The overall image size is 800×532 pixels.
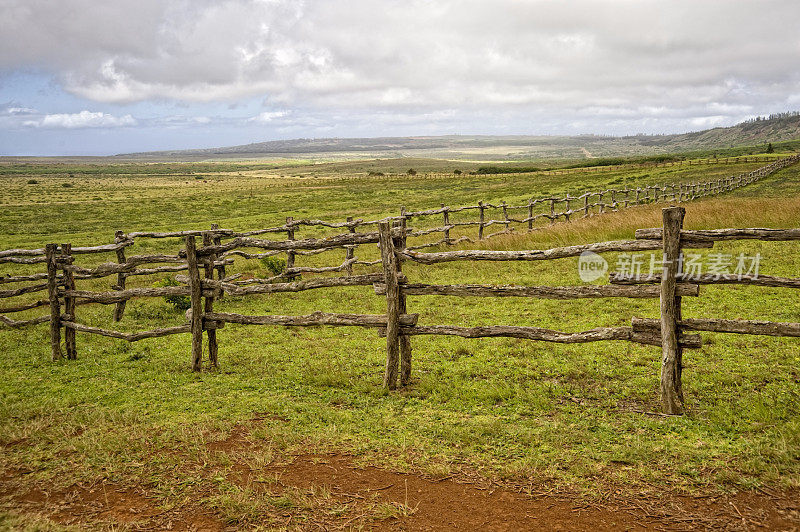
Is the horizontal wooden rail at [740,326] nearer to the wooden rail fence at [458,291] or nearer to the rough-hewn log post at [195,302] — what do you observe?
the wooden rail fence at [458,291]

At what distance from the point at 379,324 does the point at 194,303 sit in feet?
9.07

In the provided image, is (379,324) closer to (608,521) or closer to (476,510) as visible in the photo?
(476,510)

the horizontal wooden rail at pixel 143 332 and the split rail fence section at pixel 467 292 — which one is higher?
the split rail fence section at pixel 467 292

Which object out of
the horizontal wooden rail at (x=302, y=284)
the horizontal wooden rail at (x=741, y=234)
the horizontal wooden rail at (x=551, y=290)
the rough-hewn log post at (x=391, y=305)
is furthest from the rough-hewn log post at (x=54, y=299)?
the horizontal wooden rail at (x=741, y=234)

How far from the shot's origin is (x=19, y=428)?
5453mm

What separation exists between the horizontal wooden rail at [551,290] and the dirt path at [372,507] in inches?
85.0

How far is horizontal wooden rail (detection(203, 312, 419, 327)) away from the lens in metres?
6.29

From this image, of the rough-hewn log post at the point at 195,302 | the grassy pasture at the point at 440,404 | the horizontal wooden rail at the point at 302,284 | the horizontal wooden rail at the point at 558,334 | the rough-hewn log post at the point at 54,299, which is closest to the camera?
the grassy pasture at the point at 440,404

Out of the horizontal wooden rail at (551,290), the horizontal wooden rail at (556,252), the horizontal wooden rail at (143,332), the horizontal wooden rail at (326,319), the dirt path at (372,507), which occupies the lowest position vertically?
the dirt path at (372,507)

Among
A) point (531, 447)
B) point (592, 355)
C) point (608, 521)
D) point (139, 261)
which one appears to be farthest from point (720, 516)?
point (139, 261)

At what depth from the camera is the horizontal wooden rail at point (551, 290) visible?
542 centimetres

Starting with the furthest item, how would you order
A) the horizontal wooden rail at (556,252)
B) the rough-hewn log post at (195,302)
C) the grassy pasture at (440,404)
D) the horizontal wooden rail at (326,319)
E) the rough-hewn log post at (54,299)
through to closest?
the rough-hewn log post at (54,299), the rough-hewn log post at (195,302), the horizontal wooden rail at (326,319), the horizontal wooden rail at (556,252), the grassy pasture at (440,404)

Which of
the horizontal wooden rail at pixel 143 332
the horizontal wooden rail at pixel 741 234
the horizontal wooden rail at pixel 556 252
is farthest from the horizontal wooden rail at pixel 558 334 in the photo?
the horizontal wooden rail at pixel 143 332

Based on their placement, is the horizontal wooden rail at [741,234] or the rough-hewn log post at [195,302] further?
the rough-hewn log post at [195,302]
